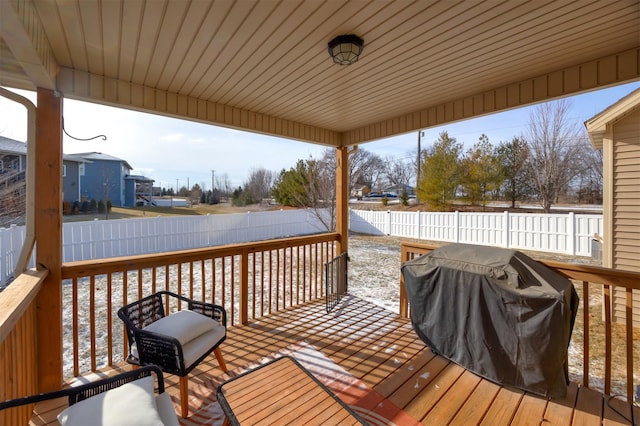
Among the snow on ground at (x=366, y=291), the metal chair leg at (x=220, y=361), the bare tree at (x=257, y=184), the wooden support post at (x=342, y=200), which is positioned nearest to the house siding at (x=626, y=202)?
the snow on ground at (x=366, y=291)

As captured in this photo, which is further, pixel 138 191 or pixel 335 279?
pixel 138 191

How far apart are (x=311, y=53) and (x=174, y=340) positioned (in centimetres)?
230

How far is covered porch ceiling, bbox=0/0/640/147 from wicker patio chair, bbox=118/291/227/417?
1.85 meters

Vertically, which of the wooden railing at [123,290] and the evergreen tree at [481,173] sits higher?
the evergreen tree at [481,173]

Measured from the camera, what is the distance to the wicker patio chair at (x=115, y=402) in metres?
1.18

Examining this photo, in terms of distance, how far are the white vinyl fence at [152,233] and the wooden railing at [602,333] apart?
7.44 m

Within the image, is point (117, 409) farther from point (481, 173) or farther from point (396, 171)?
point (396, 171)

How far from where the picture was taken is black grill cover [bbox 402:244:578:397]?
1.93m

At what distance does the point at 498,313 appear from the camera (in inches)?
83.2

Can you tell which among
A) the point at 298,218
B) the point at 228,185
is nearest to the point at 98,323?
the point at 298,218

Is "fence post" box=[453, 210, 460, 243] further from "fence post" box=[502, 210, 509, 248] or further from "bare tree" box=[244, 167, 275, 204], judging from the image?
"bare tree" box=[244, 167, 275, 204]

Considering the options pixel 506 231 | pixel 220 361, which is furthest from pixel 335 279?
pixel 506 231

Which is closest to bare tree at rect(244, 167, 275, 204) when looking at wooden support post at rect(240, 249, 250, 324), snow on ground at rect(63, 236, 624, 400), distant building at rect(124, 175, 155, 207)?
distant building at rect(124, 175, 155, 207)

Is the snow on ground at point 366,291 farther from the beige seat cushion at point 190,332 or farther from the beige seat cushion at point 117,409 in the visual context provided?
the beige seat cushion at point 117,409
